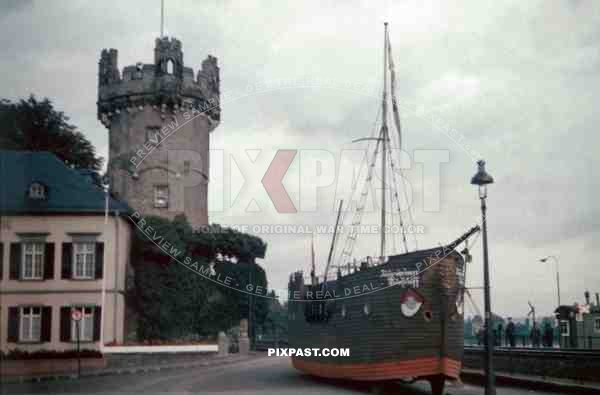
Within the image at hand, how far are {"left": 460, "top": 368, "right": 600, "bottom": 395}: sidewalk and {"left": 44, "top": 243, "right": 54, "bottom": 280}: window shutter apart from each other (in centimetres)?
1312

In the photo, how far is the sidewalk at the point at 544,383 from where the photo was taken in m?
20.4

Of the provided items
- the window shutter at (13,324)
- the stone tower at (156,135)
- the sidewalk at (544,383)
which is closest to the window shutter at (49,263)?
the window shutter at (13,324)

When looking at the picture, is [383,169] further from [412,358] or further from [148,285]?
[148,285]

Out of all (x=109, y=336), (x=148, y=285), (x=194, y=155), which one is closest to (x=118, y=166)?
(x=194, y=155)

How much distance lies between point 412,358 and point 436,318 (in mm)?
1240

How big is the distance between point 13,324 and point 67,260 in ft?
8.09

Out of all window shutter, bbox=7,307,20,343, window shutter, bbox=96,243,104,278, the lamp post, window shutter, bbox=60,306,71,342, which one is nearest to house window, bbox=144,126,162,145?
window shutter, bbox=96,243,104,278

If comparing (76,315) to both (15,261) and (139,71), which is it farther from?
(139,71)

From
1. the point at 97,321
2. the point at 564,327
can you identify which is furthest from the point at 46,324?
the point at 564,327

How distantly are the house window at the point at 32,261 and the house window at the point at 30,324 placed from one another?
0.81 meters

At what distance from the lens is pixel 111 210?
23.7 metres

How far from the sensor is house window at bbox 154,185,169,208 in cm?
3275

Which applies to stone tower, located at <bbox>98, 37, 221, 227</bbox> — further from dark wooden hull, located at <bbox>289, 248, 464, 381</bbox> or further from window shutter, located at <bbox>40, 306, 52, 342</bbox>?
dark wooden hull, located at <bbox>289, 248, 464, 381</bbox>

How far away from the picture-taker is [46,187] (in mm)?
21188
